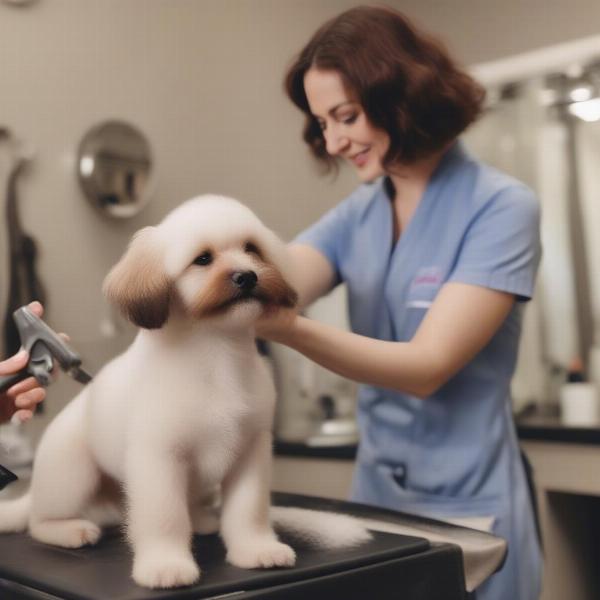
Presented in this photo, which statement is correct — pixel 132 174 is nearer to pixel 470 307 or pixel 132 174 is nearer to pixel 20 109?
pixel 20 109

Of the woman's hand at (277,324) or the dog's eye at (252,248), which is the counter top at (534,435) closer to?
the woman's hand at (277,324)

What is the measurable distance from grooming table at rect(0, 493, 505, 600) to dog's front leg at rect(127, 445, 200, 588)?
0.03m

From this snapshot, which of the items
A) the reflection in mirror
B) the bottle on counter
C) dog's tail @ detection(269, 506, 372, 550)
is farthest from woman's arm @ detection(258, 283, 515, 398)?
the reflection in mirror

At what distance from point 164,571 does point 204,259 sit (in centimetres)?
30

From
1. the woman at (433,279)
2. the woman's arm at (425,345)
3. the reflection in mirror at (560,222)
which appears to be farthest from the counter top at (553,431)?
the woman's arm at (425,345)

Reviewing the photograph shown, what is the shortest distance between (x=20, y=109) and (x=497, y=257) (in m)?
1.28

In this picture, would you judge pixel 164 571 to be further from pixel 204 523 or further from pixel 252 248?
pixel 252 248

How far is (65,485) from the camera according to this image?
37.4 inches

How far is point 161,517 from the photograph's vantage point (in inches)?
32.3

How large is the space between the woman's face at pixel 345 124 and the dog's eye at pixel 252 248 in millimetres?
560

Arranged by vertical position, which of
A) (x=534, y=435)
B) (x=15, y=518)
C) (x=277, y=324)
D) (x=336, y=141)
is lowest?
(x=534, y=435)

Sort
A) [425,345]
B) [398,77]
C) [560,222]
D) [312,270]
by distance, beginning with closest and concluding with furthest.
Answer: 1. [425,345]
2. [398,77]
3. [312,270]
4. [560,222]

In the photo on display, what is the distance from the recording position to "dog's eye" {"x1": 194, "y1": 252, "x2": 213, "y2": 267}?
85 cm

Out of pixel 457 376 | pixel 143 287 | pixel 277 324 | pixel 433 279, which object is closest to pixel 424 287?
pixel 433 279
